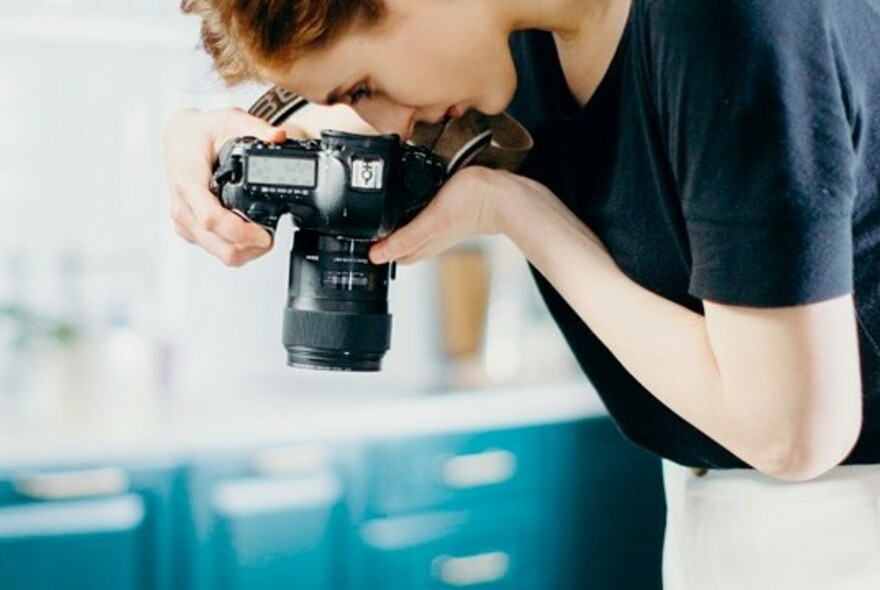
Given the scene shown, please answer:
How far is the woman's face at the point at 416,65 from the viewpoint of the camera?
2.82ft

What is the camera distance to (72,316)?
2285mm

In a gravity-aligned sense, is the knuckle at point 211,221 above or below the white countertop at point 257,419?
above

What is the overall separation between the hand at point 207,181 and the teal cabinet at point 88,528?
0.97 metres

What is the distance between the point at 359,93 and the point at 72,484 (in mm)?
1212

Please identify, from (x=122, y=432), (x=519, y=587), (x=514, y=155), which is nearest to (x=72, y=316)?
(x=122, y=432)

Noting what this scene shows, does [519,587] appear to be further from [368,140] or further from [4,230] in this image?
[368,140]

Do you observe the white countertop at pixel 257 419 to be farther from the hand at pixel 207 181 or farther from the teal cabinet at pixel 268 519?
the hand at pixel 207 181

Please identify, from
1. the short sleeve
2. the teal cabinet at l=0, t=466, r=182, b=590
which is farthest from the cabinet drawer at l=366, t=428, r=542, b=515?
the short sleeve

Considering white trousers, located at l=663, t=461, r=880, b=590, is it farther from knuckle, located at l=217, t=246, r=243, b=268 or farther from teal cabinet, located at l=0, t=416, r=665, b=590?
teal cabinet, located at l=0, t=416, r=665, b=590

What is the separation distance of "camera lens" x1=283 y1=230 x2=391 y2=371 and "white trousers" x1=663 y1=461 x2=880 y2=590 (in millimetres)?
289

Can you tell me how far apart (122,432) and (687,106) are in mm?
1449

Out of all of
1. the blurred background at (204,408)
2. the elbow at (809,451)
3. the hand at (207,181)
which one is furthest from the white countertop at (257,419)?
the elbow at (809,451)

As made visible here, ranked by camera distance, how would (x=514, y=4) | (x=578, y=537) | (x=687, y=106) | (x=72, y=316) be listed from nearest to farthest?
1. (x=687, y=106)
2. (x=514, y=4)
3. (x=72, y=316)
4. (x=578, y=537)

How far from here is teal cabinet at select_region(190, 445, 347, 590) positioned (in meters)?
2.06
